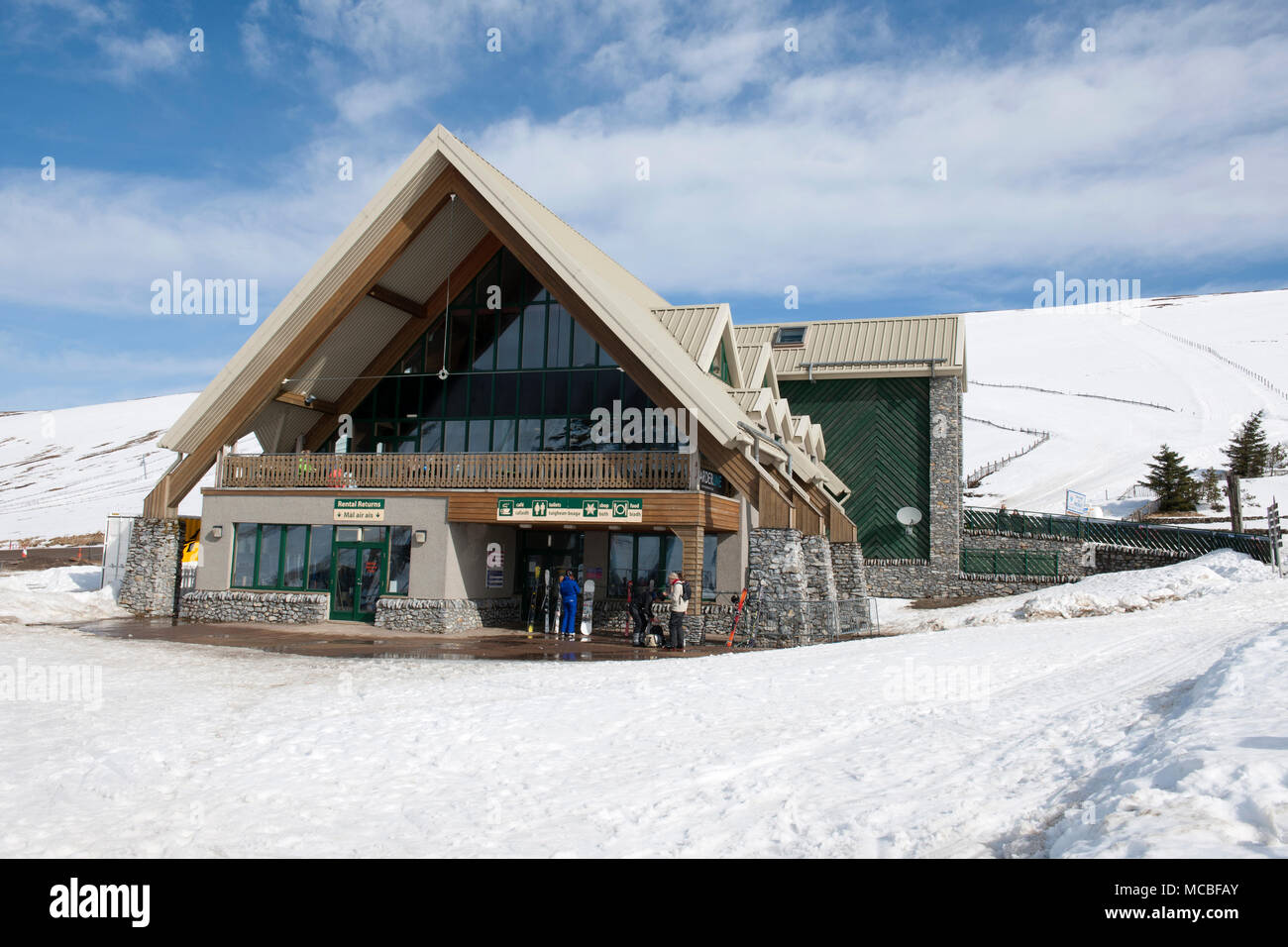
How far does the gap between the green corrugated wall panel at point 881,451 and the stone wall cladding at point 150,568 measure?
20.4 metres

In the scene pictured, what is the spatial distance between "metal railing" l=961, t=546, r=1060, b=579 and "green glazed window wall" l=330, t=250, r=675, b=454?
1405cm

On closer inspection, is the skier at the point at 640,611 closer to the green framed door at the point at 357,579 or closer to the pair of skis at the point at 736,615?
the pair of skis at the point at 736,615

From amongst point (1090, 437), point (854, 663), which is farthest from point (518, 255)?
point (1090, 437)

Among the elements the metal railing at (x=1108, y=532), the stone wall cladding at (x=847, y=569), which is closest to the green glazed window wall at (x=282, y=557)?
the stone wall cladding at (x=847, y=569)

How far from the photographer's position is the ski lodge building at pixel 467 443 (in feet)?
67.1

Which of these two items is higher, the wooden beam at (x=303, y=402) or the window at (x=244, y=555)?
the wooden beam at (x=303, y=402)

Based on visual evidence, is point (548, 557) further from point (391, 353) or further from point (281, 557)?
point (391, 353)

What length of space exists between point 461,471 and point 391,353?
5201 mm

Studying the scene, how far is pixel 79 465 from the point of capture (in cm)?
8856

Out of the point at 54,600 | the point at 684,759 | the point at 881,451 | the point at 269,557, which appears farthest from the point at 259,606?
the point at 881,451

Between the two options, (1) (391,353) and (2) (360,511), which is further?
(1) (391,353)
